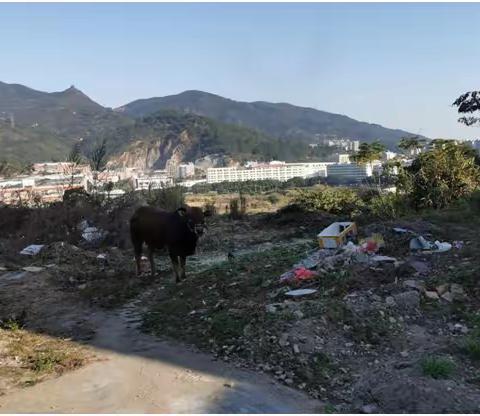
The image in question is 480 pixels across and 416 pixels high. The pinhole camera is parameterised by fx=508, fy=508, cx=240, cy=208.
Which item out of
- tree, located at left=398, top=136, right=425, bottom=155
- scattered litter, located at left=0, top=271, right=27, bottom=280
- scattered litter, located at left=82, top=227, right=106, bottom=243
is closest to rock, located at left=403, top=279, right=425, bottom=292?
scattered litter, located at left=0, top=271, right=27, bottom=280

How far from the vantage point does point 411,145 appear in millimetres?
20344

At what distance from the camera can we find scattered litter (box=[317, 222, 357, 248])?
848cm

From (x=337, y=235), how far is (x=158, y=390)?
504 centimetres

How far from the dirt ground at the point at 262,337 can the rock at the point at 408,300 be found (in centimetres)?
2

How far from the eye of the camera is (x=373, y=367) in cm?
448

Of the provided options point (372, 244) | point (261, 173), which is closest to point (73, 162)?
point (372, 244)

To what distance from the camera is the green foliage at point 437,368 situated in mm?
4133

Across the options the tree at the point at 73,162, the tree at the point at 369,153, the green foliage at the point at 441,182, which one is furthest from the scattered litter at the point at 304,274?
the tree at the point at 369,153

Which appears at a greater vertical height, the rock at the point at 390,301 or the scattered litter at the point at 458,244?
the scattered litter at the point at 458,244

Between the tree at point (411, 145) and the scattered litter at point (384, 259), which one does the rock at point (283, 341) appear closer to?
the scattered litter at point (384, 259)

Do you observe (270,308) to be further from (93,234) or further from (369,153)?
(369,153)

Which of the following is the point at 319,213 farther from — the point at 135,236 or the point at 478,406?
the point at 478,406

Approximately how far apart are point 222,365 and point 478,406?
216cm

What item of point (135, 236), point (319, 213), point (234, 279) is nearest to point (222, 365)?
point (234, 279)
